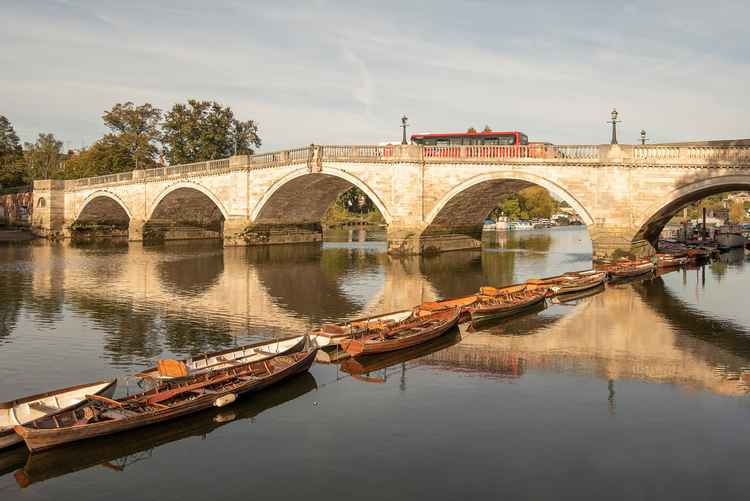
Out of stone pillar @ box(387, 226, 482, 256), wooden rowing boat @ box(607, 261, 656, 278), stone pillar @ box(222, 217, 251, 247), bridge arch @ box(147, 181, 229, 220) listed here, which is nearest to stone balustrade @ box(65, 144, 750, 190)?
bridge arch @ box(147, 181, 229, 220)

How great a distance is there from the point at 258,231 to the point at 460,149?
64.5 feet

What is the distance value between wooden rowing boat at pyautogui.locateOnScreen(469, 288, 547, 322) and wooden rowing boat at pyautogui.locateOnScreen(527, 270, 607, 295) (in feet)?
5.45

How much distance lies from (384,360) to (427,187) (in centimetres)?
2551

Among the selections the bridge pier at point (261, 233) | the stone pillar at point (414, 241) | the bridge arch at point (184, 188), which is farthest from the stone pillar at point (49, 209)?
the stone pillar at point (414, 241)

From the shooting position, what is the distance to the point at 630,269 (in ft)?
103

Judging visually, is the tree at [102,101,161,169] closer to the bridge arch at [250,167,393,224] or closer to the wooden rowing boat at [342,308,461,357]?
the bridge arch at [250,167,393,224]

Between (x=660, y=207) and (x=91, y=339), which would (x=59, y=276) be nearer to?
(x=91, y=339)

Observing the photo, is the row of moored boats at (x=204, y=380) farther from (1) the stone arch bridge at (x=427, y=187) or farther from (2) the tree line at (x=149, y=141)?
(2) the tree line at (x=149, y=141)

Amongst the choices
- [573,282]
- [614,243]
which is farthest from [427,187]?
[573,282]

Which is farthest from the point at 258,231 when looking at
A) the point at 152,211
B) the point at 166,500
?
the point at 166,500

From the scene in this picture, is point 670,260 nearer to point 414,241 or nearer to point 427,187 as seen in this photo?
point 427,187

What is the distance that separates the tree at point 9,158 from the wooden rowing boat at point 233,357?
75.2m

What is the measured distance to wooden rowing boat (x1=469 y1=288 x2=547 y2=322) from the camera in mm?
21266

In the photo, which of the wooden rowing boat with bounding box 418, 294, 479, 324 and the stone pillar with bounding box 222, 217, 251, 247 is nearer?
the wooden rowing boat with bounding box 418, 294, 479, 324
